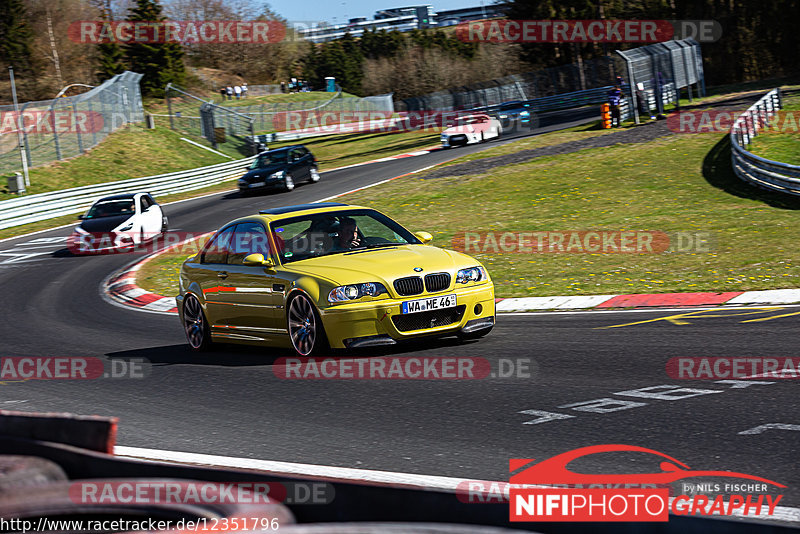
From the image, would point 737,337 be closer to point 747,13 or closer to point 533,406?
point 533,406

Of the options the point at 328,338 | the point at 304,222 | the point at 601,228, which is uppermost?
the point at 304,222

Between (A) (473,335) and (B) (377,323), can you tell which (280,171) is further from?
(B) (377,323)

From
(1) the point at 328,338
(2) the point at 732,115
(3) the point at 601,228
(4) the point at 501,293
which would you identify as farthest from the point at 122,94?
(1) the point at 328,338

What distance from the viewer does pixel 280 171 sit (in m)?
33.0

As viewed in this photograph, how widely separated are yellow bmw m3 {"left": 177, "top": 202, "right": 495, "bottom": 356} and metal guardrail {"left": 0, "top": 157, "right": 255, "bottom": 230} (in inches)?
877

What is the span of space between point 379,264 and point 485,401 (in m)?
2.51

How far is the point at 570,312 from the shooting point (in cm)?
1158

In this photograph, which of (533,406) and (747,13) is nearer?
(533,406)

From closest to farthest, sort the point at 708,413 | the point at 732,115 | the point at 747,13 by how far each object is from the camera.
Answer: the point at 708,413
the point at 732,115
the point at 747,13

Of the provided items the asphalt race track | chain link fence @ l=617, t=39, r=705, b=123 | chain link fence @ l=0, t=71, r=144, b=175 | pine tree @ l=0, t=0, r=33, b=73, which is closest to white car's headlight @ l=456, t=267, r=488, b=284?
the asphalt race track

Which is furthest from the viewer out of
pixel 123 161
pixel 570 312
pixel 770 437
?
pixel 123 161

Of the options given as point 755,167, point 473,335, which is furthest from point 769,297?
point 755,167

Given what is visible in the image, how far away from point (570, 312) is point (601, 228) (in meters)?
8.14

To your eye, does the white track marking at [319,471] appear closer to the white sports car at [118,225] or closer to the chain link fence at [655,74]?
the white sports car at [118,225]
